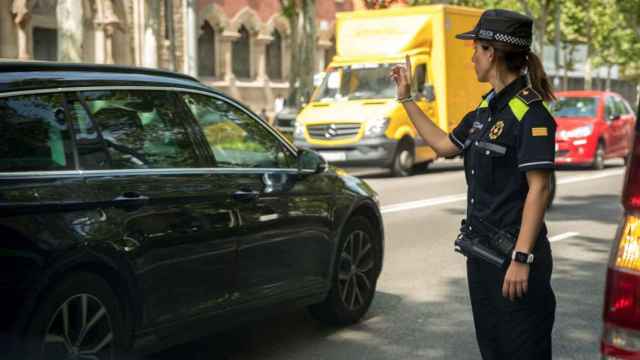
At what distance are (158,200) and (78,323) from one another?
0.77 meters

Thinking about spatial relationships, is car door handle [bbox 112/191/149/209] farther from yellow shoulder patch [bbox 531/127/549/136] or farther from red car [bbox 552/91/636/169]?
red car [bbox 552/91/636/169]

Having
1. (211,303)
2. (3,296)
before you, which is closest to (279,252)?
(211,303)

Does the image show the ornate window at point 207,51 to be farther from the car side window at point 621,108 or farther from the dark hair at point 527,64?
the dark hair at point 527,64

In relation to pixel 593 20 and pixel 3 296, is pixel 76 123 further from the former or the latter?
pixel 593 20

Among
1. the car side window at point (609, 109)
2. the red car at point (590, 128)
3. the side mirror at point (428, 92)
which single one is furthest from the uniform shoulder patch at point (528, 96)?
the car side window at point (609, 109)

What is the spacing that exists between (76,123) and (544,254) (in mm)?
2303

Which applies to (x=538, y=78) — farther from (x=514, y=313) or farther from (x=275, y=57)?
(x=275, y=57)

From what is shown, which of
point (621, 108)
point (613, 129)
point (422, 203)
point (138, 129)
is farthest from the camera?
point (621, 108)

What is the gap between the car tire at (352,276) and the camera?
6883 mm

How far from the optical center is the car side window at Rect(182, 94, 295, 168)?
5891 mm

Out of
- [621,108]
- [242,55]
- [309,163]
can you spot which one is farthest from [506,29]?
[242,55]

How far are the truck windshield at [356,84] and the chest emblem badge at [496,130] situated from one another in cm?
1640

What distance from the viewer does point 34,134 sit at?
4.76m

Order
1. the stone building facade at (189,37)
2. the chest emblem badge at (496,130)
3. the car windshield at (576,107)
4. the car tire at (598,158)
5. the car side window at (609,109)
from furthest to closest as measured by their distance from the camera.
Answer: the stone building facade at (189,37), the car side window at (609,109), the car windshield at (576,107), the car tire at (598,158), the chest emblem badge at (496,130)
